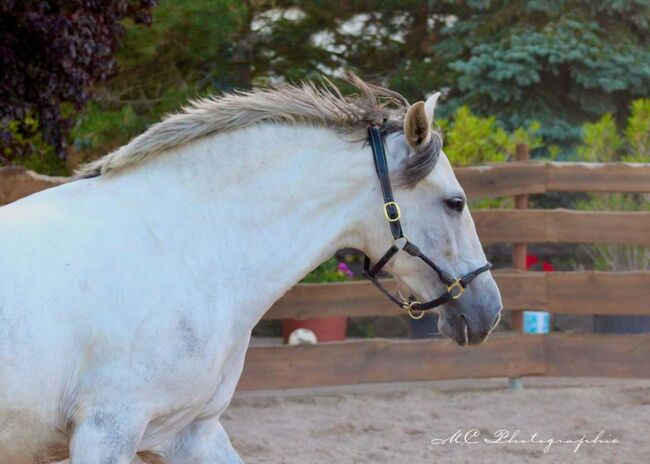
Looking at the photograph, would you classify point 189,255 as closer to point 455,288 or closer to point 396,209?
point 396,209

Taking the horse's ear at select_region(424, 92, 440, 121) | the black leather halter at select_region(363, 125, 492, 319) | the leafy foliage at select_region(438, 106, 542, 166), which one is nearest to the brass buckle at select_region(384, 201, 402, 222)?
the black leather halter at select_region(363, 125, 492, 319)

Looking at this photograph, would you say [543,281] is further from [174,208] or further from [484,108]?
[174,208]

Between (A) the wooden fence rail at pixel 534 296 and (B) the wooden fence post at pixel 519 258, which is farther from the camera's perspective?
(B) the wooden fence post at pixel 519 258

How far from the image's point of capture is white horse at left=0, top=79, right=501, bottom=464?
2.50 metres

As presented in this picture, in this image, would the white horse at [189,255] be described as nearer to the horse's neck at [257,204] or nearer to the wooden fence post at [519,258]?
the horse's neck at [257,204]

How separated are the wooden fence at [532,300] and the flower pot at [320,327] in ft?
3.59

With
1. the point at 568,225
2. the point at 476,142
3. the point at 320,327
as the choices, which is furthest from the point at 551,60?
the point at 320,327

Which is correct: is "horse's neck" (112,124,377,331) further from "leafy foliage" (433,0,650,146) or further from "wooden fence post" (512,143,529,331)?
"leafy foliage" (433,0,650,146)

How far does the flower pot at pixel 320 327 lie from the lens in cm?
703

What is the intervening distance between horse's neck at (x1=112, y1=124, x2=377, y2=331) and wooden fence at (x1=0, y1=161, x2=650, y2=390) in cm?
305

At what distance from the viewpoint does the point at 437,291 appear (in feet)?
9.50

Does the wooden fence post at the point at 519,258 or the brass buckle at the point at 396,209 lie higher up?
the brass buckle at the point at 396,209

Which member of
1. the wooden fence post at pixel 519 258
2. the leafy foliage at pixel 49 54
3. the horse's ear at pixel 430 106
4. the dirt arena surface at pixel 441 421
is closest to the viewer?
the horse's ear at pixel 430 106

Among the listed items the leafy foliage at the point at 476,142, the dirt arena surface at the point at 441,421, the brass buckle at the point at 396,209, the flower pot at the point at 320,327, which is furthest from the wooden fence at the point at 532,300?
the brass buckle at the point at 396,209
